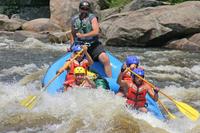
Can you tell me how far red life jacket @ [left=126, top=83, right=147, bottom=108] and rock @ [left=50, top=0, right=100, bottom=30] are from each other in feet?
39.0

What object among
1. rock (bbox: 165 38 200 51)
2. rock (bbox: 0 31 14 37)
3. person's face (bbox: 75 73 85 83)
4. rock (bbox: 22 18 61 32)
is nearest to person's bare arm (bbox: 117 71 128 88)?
person's face (bbox: 75 73 85 83)

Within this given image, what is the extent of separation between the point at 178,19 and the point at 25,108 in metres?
8.63

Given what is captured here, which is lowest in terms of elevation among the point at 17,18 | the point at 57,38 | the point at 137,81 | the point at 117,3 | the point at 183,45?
the point at 183,45

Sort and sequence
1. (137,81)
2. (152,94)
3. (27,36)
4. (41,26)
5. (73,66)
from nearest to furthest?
1. (137,81)
2. (152,94)
3. (73,66)
4. (27,36)
5. (41,26)

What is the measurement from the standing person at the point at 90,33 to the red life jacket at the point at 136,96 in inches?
57.6

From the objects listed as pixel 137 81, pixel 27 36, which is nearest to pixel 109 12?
pixel 27 36

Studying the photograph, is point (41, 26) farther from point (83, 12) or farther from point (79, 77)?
point (79, 77)

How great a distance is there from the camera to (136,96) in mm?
6625

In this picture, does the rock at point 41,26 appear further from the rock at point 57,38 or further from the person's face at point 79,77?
the person's face at point 79,77

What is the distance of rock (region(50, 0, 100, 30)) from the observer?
60.5 feet

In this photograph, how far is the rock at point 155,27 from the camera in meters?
14.6

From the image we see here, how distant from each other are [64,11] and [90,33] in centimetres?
1085

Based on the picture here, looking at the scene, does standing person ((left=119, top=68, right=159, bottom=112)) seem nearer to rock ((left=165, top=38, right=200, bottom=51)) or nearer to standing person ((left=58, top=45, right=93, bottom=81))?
standing person ((left=58, top=45, right=93, bottom=81))

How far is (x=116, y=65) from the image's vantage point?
28.3 ft
